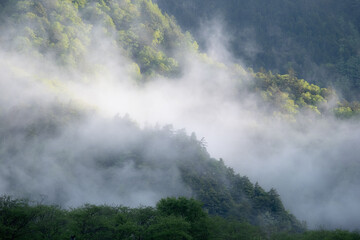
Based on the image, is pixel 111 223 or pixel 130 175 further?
pixel 130 175

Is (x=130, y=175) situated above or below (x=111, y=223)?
above

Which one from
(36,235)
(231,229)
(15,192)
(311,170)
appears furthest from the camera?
(311,170)

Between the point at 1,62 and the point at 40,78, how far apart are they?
24315mm

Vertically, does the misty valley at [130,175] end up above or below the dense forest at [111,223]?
above

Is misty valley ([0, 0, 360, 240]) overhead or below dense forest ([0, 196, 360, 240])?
overhead

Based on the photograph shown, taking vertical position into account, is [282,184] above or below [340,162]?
below

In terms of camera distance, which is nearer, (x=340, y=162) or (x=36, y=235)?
(x=36, y=235)

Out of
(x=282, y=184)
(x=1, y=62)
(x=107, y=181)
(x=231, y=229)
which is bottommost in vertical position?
(x=231, y=229)

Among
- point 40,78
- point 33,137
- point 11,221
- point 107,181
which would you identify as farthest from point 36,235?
point 40,78

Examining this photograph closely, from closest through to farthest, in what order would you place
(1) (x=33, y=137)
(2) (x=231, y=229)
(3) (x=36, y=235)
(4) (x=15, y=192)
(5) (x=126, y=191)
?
(3) (x=36, y=235) < (2) (x=231, y=229) < (4) (x=15, y=192) < (5) (x=126, y=191) < (1) (x=33, y=137)

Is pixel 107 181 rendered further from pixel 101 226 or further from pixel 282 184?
pixel 282 184

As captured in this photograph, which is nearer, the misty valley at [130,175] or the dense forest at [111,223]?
the dense forest at [111,223]

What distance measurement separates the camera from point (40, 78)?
169 meters

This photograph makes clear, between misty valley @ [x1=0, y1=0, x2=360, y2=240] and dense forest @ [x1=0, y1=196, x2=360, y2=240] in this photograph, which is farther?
misty valley @ [x1=0, y1=0, x2=360, y2=240]
